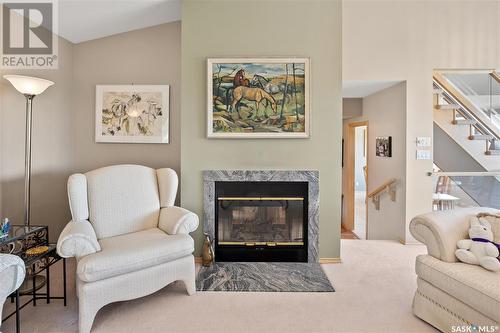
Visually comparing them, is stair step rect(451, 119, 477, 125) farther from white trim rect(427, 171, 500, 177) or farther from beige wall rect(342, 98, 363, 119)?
beige wall rect(342, 98, 363, 119)

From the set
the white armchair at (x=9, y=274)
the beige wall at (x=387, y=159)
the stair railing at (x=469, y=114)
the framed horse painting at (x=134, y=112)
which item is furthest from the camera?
the stair railing at (x=469, y=114)

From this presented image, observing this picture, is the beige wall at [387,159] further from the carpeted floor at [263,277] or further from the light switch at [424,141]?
the carpeted floor at [263,277]

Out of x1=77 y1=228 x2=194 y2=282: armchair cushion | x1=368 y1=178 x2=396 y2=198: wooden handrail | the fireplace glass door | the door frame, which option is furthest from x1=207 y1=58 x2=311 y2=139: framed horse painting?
the door frame

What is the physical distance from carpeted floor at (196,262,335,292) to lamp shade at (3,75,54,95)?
2272 mm

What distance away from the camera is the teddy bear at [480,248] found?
1825 mm

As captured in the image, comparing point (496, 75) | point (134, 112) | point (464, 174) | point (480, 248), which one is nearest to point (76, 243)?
point (134, 112)

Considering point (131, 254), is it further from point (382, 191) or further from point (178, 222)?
point (382, 191)

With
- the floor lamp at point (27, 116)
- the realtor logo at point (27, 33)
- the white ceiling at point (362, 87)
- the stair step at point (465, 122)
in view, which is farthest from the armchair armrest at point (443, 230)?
the realtor logo at point (27, 33)

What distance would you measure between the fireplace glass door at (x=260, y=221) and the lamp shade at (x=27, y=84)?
199 centimetres

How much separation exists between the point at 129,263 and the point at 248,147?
1.67m

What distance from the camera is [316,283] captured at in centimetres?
265

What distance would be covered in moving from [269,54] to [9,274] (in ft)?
9.32

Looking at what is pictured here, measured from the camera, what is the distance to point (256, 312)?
2193 millimetres

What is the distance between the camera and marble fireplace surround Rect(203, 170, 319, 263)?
3133mm
